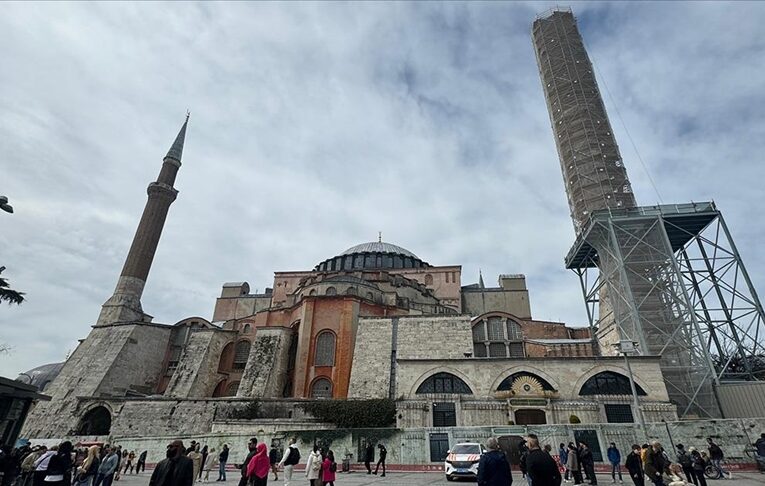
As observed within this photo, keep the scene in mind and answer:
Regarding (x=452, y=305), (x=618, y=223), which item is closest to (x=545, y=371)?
(x=618, y=223)

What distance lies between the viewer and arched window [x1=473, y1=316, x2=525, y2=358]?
28109 mm

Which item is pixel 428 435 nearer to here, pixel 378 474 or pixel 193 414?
pixel 378 474

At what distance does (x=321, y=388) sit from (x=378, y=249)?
2007 centimetres

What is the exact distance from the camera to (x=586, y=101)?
30.9 metres

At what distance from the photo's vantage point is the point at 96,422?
26000 mm


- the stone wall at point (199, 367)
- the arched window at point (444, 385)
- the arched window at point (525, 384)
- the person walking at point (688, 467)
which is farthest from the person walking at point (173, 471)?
the stone wall at point (199, 367)

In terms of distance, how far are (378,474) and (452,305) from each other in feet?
85.8

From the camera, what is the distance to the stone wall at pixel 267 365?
85.0ft

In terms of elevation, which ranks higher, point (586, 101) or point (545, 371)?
point (586, 101)

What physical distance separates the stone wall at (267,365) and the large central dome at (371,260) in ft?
41.1

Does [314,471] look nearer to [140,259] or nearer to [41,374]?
[140,259]

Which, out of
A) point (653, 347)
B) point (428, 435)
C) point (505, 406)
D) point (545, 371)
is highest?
point (653, 347)

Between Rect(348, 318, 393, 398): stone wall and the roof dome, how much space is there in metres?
16.3

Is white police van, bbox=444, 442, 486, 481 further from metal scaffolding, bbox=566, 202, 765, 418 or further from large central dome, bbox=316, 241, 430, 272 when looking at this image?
large central dome, bbox=316, 241, 430, 272
